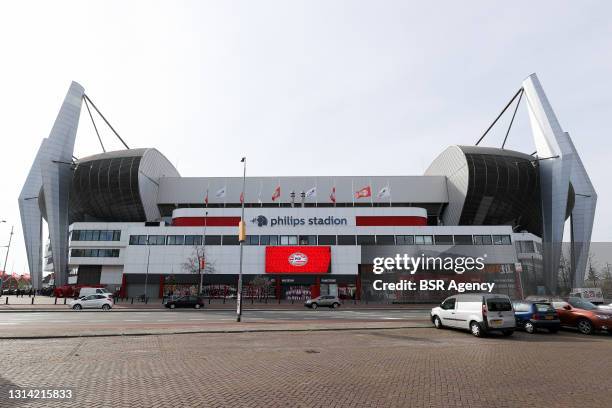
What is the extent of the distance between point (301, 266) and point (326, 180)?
24660 millimetres

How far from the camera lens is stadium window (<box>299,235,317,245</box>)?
56.4 metres

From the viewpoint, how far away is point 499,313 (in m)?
15.8

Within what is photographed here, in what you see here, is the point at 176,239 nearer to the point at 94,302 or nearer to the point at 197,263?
the point at 197,263

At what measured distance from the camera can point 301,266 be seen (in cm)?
5422

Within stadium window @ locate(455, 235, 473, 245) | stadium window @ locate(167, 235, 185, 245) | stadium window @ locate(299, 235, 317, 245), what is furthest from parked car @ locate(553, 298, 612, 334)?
stadium window @ locate(167, 235, 185, 245)

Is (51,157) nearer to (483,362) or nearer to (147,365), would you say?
(147,365)

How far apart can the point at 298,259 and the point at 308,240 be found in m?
3.73

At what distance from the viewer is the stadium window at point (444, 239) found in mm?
56344

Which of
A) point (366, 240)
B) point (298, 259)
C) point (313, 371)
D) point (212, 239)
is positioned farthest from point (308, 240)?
point (313, 371)

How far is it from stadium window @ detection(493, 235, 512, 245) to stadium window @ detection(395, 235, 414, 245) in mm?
13100

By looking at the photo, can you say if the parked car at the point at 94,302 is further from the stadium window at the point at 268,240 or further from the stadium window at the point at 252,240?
the stadium window at the point at 268,240

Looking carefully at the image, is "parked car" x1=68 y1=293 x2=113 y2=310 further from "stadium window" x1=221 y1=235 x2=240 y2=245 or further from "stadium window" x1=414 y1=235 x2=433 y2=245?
"stadium window" x1=414 y1=235 x2=433 y2=245

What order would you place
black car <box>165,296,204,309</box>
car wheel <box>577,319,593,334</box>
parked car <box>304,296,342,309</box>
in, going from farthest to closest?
parked car <box>304,296,342,309</box>, black car <box>165,296,204,309</box>, car wheel <box>577,319,593,334</box>

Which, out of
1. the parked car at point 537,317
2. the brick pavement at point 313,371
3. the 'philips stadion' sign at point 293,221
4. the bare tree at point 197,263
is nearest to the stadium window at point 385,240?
the 'philips stadion' sign at point 293,221
